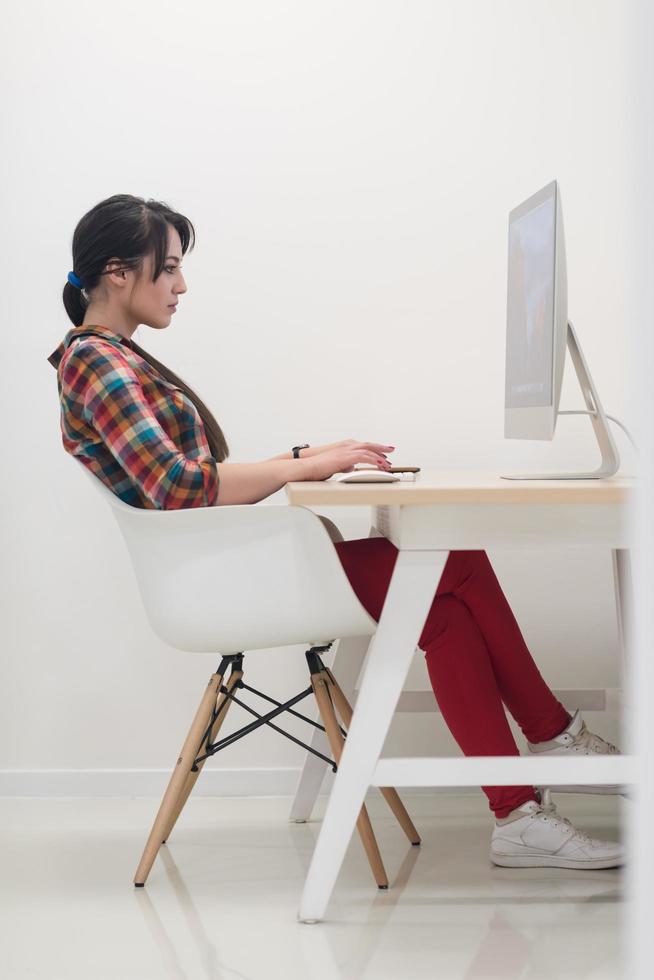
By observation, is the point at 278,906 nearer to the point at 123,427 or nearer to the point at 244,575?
the point at 244,575

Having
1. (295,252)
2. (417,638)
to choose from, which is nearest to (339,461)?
(417,638)

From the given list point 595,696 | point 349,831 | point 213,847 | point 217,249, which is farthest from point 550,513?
point 217,249

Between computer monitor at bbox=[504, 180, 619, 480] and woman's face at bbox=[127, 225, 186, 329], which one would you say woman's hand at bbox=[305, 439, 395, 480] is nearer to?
computer monitor at bbox=[504, 180, 619, 480]

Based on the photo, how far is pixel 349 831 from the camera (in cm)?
152

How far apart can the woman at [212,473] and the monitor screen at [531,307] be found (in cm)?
29

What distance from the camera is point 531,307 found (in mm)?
1794

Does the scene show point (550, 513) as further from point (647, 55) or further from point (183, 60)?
point (183, 60)

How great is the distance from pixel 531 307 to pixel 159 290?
0.64 metres

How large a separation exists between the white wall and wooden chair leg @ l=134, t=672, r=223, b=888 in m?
0.64

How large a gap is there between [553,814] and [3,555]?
135cm

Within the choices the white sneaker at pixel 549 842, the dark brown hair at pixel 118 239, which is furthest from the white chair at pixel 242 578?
the dark brown hair at pixel 118 239

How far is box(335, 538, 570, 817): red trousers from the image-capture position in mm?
1733

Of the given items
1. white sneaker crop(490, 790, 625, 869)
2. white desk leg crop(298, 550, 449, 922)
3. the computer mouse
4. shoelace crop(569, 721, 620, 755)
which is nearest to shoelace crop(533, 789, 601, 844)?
white sneaker crop(490, 790, 625, 869)

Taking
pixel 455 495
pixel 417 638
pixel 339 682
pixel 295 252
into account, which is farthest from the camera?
pixel 295 252
